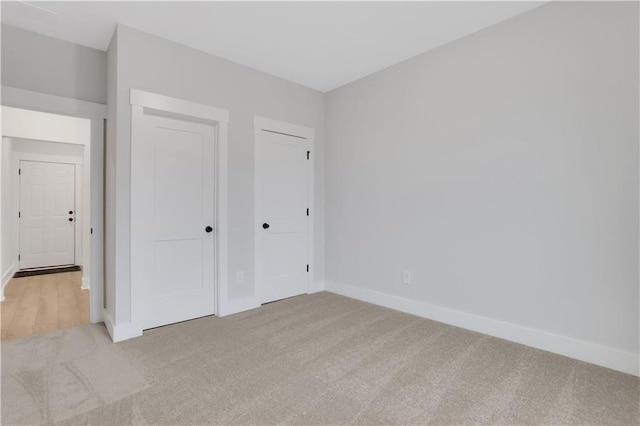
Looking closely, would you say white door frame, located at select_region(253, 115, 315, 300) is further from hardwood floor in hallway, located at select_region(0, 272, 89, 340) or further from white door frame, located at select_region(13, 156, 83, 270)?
white door frame, located at select_region(13, 156, 83, 270)

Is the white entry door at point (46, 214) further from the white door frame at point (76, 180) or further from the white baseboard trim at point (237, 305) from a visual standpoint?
the white baseboard trim at point (237, 305)

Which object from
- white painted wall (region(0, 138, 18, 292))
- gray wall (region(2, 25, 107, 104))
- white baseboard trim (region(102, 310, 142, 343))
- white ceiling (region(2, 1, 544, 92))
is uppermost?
white ceiling (region(2, 1, 544, 92))

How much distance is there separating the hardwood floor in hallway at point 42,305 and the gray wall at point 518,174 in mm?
3291

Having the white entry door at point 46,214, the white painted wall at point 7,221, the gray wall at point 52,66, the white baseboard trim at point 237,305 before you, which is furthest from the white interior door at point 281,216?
the white entry door at point 46,214

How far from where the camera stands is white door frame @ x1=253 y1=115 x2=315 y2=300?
353 centimetres

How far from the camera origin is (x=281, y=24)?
2678 millimetres

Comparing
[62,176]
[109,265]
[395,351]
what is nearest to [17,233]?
[62,176]

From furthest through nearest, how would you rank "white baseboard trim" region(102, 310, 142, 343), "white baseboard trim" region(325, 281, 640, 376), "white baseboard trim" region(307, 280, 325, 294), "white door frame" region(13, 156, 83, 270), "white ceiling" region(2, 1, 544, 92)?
"white door frame" region(13, 156, 83, 270) < "white baseboard trim" region(307, 280, 325, 294) < "white baseboard trim" region(102, 310, 142, 343) < "white ceiling" region(2, 1, 544, 92) < "white baseboard trim" region(325, 281, 640, 376)

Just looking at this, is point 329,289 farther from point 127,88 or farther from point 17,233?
point 17,233

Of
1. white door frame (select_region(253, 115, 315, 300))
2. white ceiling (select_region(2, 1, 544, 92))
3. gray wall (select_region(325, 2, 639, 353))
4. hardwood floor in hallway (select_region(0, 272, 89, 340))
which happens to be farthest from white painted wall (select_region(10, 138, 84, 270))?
gray wall (select_region(325, 2, 639, 353))

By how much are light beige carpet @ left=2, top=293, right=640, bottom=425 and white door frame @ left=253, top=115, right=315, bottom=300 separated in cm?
91

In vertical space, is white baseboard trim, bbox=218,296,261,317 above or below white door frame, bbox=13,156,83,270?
below

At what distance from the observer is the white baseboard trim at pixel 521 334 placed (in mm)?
2129

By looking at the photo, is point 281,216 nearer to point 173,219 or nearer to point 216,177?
point 216,177
